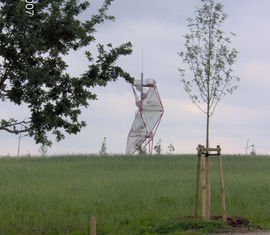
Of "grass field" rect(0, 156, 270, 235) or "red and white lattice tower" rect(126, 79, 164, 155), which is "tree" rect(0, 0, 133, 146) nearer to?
"grass field" rect(0, 156, 270, 235)

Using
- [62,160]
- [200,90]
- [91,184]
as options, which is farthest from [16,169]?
[200,90]

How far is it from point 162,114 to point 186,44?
25.5 ft

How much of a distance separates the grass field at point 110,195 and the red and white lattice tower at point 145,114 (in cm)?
730

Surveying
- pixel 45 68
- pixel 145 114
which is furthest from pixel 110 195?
pixel 145 114

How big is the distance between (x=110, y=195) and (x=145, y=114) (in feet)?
66.4

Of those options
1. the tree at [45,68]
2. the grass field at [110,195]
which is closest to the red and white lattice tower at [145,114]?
the grass field at [110,195]

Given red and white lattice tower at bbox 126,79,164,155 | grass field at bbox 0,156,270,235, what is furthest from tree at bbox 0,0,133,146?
red and white lattice tower at bbox 126,79,164,155

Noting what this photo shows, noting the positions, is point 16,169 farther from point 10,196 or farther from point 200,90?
point 200,90

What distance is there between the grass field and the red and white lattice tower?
24.0 feet

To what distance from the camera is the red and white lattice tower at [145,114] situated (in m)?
38.1

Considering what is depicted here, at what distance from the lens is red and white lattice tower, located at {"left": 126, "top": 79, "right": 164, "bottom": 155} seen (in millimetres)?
38094

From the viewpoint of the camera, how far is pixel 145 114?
125 feet

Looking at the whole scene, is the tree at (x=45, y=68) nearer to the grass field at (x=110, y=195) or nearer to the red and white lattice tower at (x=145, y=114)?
the grass field at (x=110, y=195)

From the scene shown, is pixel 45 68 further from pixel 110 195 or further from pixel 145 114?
pixel 145 114
